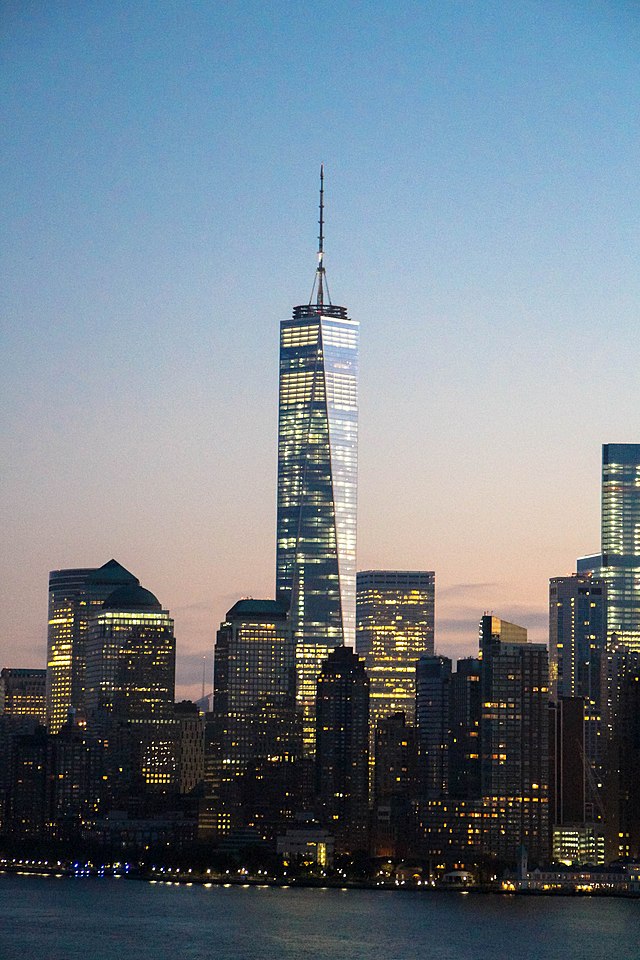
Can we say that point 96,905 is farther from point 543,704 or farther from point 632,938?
point 543,704

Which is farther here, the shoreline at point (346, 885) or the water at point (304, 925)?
the shoreline at point (346, 885)

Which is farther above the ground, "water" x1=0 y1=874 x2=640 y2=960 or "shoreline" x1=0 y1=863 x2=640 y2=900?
"shoreline" x1=0 y1=863 x2=640 y2=900

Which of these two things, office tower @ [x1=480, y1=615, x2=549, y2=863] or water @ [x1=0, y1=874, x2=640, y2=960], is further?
office tower @ [x1=480, y1=615, x2=549, y2=863]

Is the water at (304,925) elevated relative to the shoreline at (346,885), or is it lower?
lower

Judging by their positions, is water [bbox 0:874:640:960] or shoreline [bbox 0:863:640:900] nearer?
water [bbox 0:874:640:960]

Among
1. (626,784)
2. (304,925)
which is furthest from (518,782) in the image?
(304,925)

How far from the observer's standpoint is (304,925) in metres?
135

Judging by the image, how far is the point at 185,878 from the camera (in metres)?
190

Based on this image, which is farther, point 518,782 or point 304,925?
point 518,782

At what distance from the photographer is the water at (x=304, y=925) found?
119 meters

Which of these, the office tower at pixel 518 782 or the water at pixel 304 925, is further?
the office tower at pixel 518 782

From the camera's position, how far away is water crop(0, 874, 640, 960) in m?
119

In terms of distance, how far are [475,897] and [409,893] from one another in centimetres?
558

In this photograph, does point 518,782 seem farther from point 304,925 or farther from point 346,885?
point 304,925
